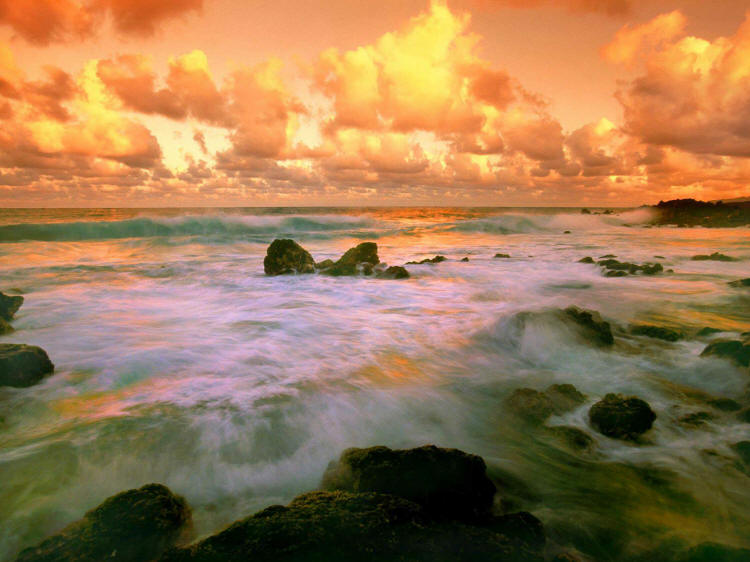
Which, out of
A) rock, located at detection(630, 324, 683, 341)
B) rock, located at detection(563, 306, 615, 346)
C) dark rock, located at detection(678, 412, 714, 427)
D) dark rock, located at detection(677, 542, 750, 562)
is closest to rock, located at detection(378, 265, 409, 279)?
rock, located at detection(563, 306, 615, 346)

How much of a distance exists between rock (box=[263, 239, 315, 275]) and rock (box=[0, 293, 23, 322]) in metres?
5.98

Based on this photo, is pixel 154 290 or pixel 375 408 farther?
pixel 154 290

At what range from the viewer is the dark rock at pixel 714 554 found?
212 cm

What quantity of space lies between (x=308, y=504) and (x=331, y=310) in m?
6.17

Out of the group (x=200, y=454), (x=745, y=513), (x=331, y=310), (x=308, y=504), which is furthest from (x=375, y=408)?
(x=331, y=310)

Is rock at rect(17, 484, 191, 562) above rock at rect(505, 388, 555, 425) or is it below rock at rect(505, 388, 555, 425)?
above

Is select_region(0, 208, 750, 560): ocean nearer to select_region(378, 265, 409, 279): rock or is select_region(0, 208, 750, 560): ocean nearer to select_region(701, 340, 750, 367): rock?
select_region(701, 340, 750, 367): rock

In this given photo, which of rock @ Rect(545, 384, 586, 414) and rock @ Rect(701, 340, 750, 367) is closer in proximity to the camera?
rock @ Rect(545, 384, 586, 414)

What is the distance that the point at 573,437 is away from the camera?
11.0ft

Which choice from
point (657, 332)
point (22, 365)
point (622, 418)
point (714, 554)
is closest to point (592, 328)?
point (657, 332)

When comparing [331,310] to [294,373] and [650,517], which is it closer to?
[294,373]

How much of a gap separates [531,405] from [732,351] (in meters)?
2.68

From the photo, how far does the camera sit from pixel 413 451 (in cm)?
245

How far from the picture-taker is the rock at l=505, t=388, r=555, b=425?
3748 millimetres
